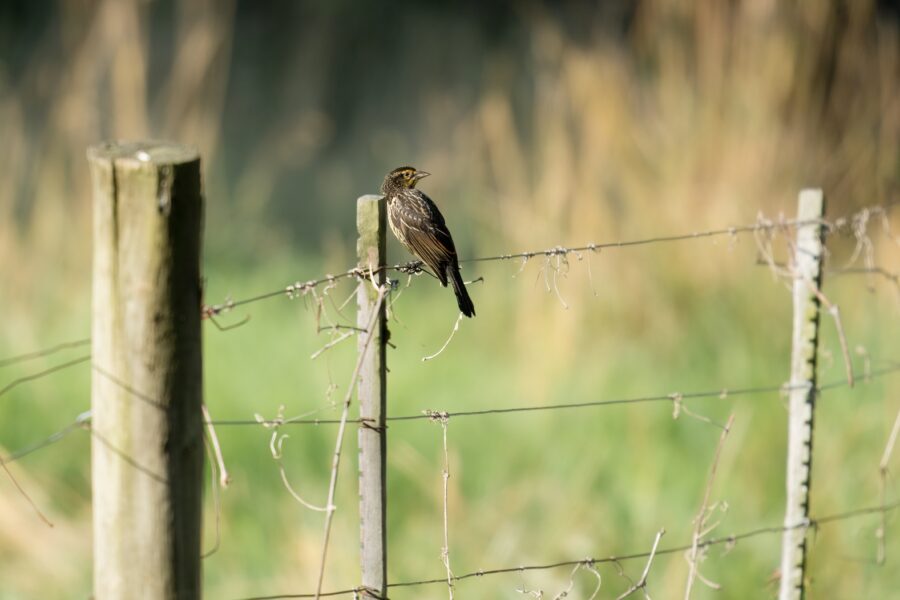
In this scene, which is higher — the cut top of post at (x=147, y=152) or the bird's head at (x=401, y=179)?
the bird's head at (x=401, y=179)

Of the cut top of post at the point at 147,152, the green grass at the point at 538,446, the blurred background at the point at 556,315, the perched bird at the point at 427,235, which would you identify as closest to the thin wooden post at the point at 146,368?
the cut top of post at the point at 147,152

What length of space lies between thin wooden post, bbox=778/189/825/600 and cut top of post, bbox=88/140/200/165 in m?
1.88

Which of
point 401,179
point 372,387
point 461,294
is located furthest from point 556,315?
point 372,387

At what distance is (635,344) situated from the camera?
5.94 metres

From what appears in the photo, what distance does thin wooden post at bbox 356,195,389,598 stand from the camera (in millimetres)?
2285

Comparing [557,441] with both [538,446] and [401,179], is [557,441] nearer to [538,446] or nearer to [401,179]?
[538,446]

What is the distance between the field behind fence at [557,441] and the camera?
4.26m

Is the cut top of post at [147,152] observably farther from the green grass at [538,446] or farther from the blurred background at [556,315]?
the green grass at [538,446]

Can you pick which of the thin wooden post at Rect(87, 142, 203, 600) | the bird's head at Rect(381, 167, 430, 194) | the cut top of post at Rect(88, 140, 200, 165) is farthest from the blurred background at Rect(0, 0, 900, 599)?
the cut top of post at Rect(88, 140, 200, 165)

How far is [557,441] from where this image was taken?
5070mm

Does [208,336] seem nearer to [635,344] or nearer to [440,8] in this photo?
[635,344]

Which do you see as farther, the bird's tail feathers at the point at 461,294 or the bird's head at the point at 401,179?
the bird's head at the point at 401,179

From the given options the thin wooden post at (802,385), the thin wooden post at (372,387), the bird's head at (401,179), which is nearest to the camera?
the thin wooden post at (372,387)

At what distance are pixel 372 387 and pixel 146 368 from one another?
23.7 inches
